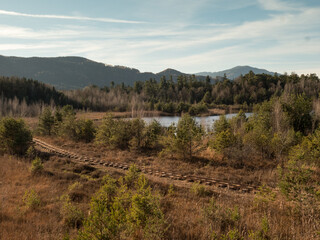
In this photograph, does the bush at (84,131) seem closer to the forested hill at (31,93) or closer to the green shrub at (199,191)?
the green shrub at (199,191)

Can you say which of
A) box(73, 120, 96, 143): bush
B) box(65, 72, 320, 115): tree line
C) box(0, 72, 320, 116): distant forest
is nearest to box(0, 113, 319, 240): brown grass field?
box(73, 120, 96, 143): bush

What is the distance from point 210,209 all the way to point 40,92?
363ft

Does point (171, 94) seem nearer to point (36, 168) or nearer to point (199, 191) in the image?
point (36, 168)

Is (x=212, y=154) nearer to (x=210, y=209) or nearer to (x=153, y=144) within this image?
(x=153, y=144)

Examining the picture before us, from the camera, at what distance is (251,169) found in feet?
51.7

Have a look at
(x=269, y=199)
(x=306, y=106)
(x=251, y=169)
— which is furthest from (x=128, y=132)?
(x=306, y=106)

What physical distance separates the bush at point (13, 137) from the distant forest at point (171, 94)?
62013 mm

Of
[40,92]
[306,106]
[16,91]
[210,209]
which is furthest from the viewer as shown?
[40,92]

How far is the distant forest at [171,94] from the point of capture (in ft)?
291

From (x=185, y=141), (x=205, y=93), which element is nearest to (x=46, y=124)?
(x=185, y=141)

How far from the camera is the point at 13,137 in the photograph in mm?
19875

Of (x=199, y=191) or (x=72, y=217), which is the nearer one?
(x=72, y=217)

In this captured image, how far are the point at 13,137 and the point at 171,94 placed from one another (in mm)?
92104

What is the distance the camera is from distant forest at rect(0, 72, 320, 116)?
8875cm
